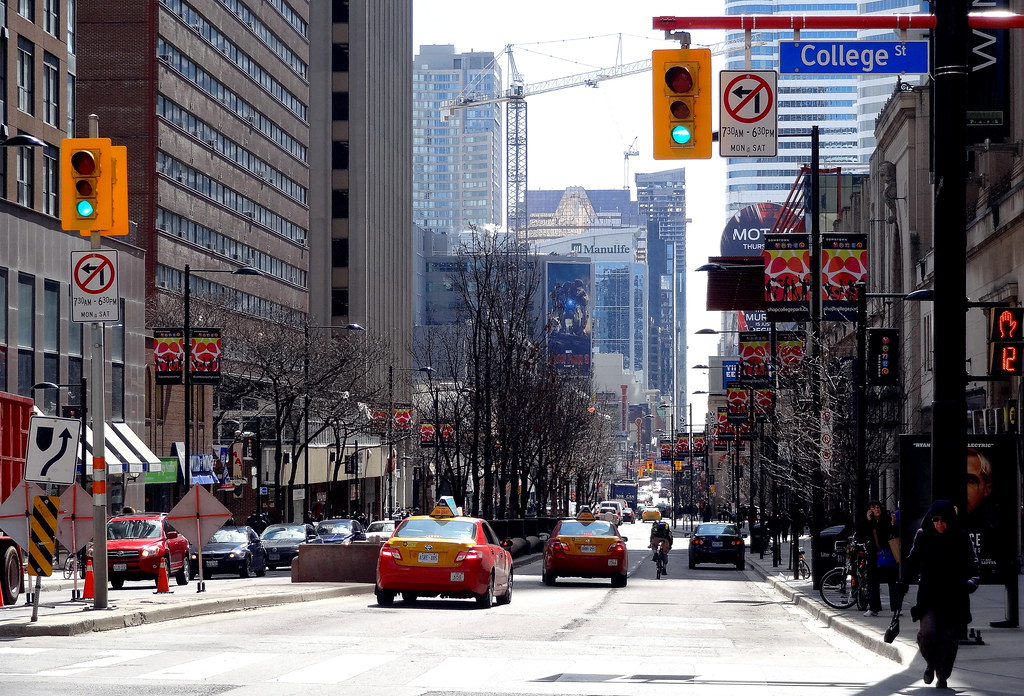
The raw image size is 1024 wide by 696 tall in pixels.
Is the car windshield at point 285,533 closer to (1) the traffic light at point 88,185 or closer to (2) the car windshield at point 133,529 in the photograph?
(2) the car windshield at point 133,529

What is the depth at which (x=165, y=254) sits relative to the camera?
243 ft

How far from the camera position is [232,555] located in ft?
138

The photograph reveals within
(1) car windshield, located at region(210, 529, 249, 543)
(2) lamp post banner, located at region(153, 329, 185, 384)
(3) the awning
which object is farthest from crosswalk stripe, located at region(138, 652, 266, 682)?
(3) the awning

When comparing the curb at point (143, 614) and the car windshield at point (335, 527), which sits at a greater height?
the curb at point (143, 614)

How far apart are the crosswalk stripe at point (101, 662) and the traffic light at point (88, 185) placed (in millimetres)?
6505

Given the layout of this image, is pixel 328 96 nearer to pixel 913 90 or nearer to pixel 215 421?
pixel 215 421

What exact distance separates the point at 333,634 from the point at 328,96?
331 ft

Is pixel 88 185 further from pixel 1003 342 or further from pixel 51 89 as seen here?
pixel 51 89

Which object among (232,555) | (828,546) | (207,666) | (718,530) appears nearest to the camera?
(207,666)

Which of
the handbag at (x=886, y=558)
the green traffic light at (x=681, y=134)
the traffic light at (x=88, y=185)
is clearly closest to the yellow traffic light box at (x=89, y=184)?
the traffic light at (x=88, y=185)

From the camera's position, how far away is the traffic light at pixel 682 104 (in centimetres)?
1541

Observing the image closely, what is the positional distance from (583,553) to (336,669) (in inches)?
823

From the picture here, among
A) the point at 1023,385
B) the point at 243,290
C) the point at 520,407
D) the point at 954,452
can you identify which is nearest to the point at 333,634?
the point at 954,452

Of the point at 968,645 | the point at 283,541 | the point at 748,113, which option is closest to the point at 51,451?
the point at 748,113
